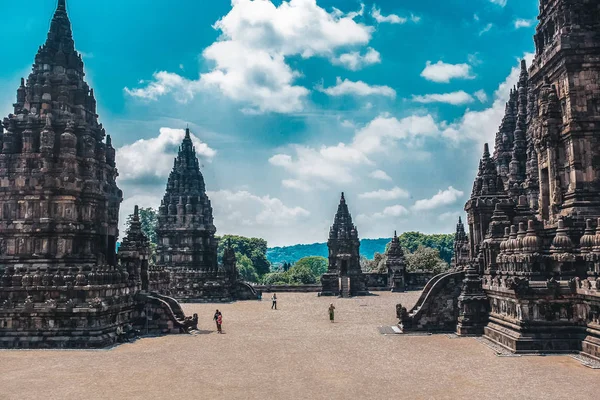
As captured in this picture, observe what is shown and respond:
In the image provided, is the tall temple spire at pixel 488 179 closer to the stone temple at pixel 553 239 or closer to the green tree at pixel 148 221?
the stone temple at pixel 553 239

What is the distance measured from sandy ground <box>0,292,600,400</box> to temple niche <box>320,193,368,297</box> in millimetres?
35794

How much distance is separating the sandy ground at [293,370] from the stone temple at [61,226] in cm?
169

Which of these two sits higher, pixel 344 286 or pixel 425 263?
pixel 425 263

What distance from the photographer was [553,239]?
2434cm

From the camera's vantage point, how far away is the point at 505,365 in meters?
19.5

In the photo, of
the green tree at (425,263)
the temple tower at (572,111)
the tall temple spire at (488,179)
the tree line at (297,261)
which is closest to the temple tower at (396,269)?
the tree line at (297,261)

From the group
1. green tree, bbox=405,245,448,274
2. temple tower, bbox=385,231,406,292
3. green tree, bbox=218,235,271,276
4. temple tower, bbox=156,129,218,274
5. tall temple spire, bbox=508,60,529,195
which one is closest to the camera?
tall temple spire, bbox=508,60,529,195

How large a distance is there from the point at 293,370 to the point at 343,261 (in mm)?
47434

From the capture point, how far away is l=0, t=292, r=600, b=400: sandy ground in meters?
16.2

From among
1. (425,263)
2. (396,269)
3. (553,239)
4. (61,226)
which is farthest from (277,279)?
(553,239)

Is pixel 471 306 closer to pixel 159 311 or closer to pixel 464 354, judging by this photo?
pixel 464 354

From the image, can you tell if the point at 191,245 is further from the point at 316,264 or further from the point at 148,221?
the point at 316,264

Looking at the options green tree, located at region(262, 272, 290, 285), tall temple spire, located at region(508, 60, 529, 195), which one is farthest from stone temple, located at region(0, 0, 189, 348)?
green tree, located at region(262, 272, 290, 285)

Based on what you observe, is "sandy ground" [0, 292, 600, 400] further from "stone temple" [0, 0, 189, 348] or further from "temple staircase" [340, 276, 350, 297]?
"temple staircase" [340, 276, 350, 297]
